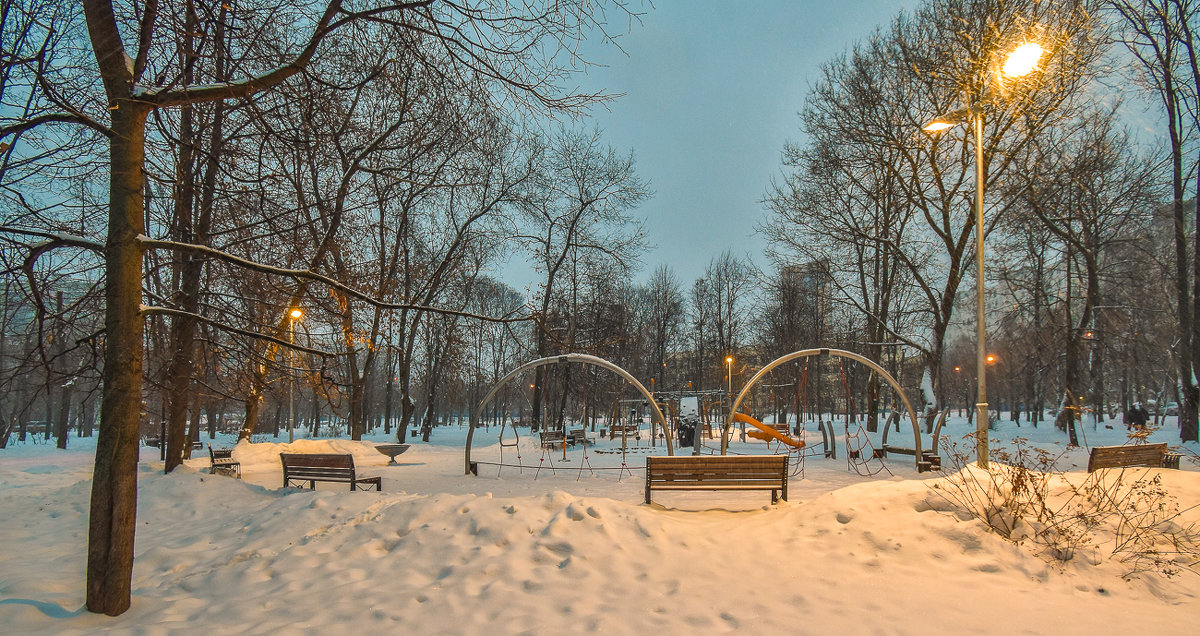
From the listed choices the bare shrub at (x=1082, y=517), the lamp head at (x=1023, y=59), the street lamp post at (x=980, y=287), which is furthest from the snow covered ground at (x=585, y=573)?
the lamp head at (x=1023, y=59)

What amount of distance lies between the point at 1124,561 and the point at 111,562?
850cm

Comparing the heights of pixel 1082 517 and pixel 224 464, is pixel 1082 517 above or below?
above

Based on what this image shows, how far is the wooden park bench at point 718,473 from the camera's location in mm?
8859

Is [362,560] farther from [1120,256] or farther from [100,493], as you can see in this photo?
[1120,256]

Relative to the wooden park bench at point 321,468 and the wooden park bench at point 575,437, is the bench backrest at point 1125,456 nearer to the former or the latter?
the wooden park bench at point 321,468

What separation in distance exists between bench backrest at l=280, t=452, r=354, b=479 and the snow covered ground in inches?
97.6

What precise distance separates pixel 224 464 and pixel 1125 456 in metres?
17.7

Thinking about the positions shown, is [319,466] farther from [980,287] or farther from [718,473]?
[980,287]

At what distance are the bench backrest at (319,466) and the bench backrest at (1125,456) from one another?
1188 centimetres

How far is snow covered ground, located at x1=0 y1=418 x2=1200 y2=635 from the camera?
14.5 ft

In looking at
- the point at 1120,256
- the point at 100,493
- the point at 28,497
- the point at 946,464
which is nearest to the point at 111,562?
the point at 100,493

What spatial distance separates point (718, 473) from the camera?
29.2 ft

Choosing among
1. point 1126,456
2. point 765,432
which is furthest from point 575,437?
point 1126,456

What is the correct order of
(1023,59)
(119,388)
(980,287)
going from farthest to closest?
(980,287)
(1023,59)
(119,388)
